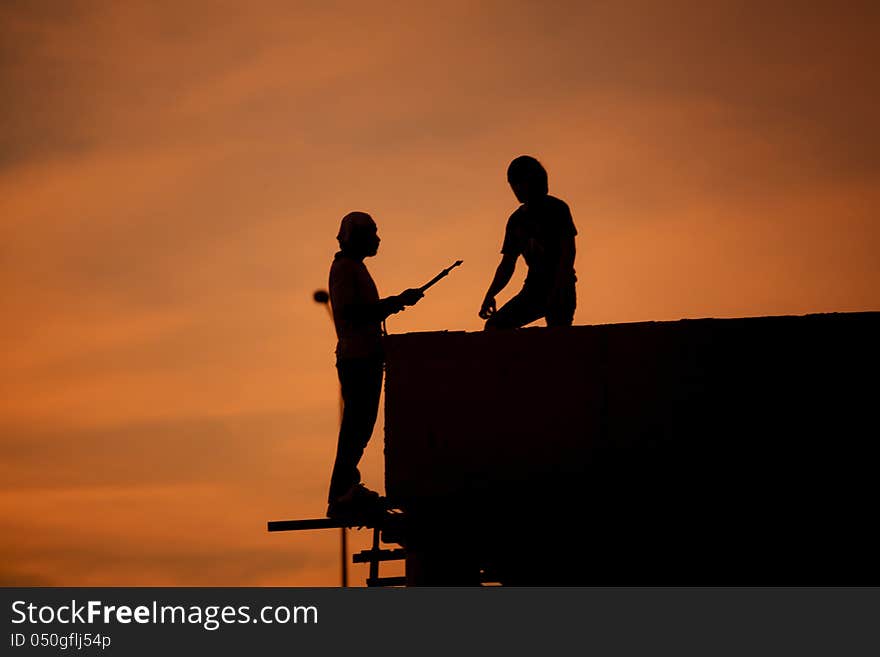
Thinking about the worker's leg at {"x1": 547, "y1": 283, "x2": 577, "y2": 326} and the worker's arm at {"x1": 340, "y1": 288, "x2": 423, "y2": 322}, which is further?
the worker's leg at {"x1": 547, "y1": 283, "x2": 577, "y2": 326}

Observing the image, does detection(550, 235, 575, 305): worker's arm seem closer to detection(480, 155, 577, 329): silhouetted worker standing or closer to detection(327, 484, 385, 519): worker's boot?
detection(480, 155, 577, 329): silhouetted worker standing

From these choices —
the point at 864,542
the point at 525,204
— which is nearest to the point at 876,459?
the point at 864,542

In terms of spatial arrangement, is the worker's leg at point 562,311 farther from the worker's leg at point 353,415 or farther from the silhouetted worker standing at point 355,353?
the worker's leg at point 353,415

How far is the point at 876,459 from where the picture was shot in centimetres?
862

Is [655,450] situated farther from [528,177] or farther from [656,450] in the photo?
[528,177]

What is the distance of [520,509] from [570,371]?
0.96 m

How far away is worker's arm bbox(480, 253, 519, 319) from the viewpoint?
32.8 feet

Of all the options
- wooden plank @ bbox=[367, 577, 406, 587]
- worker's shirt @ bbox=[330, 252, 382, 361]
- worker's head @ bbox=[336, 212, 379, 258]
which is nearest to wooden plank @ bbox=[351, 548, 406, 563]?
wooden plank @ bbox=[367, 577, 406, 587]

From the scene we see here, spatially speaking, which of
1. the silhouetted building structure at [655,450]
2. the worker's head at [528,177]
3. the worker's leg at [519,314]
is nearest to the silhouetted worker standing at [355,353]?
the silhouetted building structure at [655,450]

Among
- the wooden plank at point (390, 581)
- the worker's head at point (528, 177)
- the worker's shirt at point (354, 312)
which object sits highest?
the worker's head at point (528, 177)

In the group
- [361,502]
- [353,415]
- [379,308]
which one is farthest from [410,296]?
[361,502]

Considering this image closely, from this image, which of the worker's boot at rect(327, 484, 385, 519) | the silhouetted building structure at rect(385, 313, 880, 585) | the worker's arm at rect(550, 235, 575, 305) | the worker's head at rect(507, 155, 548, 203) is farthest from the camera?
the worker's head at rect(507, 155, 548, 203)

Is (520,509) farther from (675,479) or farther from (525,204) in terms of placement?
(525,204)

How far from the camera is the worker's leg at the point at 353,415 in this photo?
933 cm
